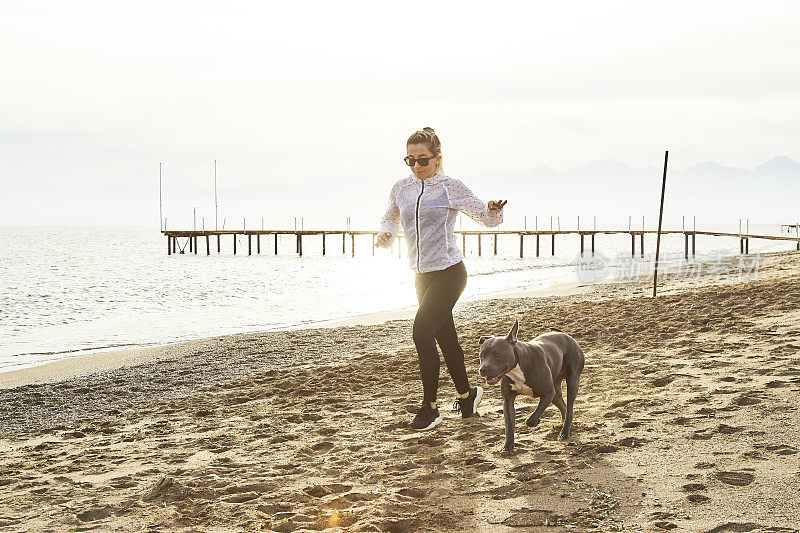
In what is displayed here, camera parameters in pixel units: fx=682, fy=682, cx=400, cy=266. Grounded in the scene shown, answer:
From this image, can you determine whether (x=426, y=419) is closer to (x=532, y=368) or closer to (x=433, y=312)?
(x=433, y=312)

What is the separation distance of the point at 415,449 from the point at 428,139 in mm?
2110

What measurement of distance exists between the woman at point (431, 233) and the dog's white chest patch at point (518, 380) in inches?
26.3

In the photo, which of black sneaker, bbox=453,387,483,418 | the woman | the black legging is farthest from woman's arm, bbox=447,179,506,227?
black sneaker, bbox=453,387,483,418

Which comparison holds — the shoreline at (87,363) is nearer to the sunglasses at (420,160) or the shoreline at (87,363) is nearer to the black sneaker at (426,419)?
the black sneaker at (426,419)

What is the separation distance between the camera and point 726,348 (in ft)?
22.1

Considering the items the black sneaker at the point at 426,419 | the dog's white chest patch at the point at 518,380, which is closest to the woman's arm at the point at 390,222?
the black sneaker at the point at 426,419

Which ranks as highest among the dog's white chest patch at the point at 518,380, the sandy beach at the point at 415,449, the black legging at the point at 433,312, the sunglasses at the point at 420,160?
the sunglasses at the point at 420,160

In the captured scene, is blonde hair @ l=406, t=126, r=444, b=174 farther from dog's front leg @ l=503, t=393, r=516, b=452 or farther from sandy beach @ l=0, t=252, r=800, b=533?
sandy beach @ l=0, t=252, r=800, b=533

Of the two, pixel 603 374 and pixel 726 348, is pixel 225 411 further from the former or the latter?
pixel 726 348

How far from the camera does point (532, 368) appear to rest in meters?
4.20

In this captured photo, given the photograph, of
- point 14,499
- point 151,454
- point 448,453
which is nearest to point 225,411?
point 151,454

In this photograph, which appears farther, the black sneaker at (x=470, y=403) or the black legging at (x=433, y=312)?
the black sneaker at (x=470, y=403)

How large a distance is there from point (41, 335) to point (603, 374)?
47.3 feet

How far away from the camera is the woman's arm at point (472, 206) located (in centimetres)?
454
